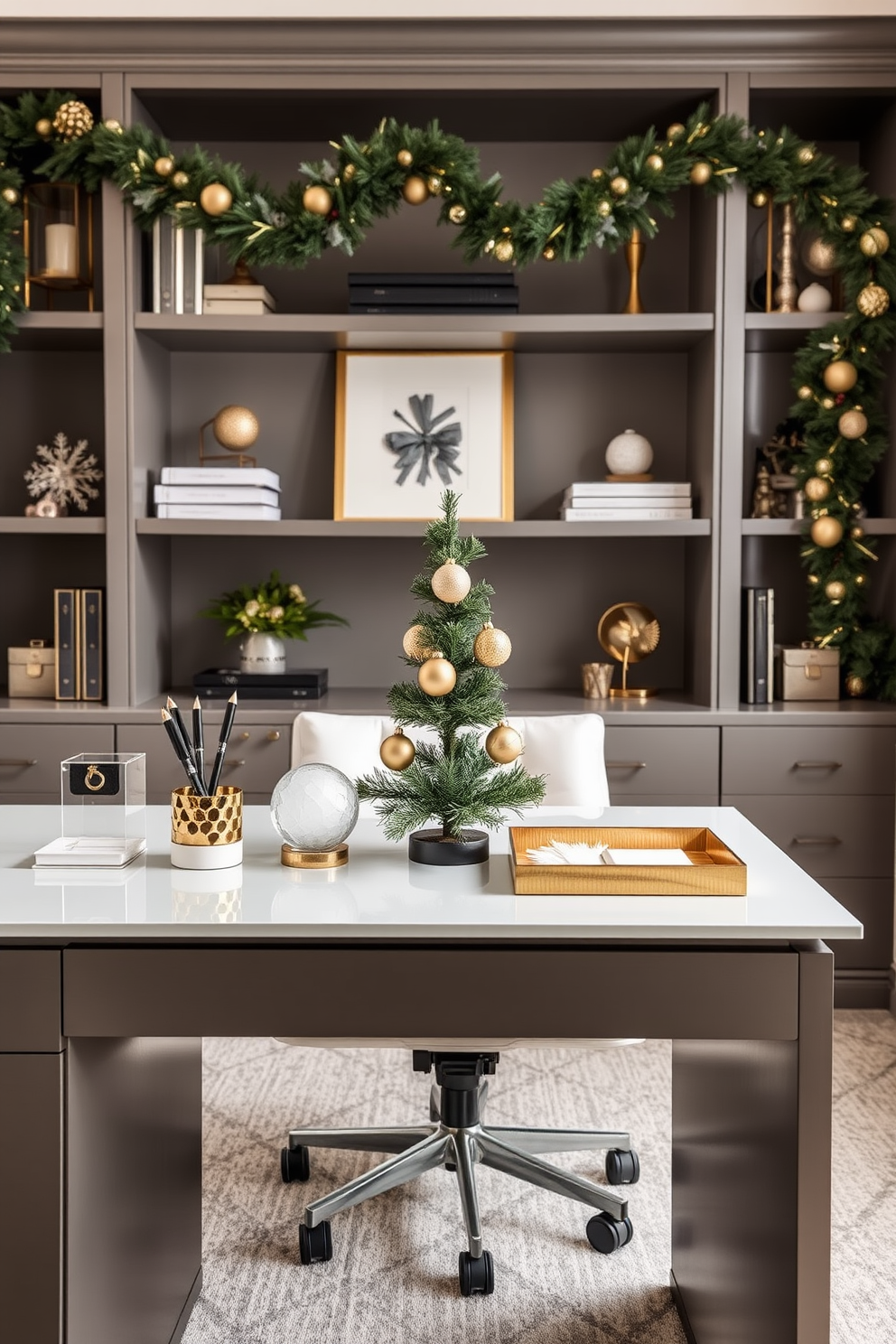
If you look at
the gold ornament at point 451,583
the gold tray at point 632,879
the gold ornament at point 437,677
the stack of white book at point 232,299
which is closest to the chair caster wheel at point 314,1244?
the gold tray at point 632,879

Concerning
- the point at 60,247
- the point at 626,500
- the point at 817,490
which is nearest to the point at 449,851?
the point at 626,500

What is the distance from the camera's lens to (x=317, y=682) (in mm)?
3213

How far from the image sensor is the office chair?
6.37ft

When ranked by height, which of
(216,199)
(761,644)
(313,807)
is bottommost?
(313,807)

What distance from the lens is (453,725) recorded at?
158 cm

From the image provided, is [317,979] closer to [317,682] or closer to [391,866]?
[391,866]

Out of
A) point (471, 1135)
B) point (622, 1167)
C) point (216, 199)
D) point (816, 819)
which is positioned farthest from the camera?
point (816, 819)

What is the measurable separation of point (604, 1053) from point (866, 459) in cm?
175

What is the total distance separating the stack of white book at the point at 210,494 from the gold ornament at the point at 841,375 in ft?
5.20

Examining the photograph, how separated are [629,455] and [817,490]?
1.78ft

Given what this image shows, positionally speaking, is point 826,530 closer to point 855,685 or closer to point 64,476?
point 855,685

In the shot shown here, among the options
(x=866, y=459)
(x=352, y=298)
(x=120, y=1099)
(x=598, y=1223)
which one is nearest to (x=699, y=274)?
(x=866, y=459)

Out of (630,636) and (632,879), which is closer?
(632,879)

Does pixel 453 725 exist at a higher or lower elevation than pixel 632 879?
higher
